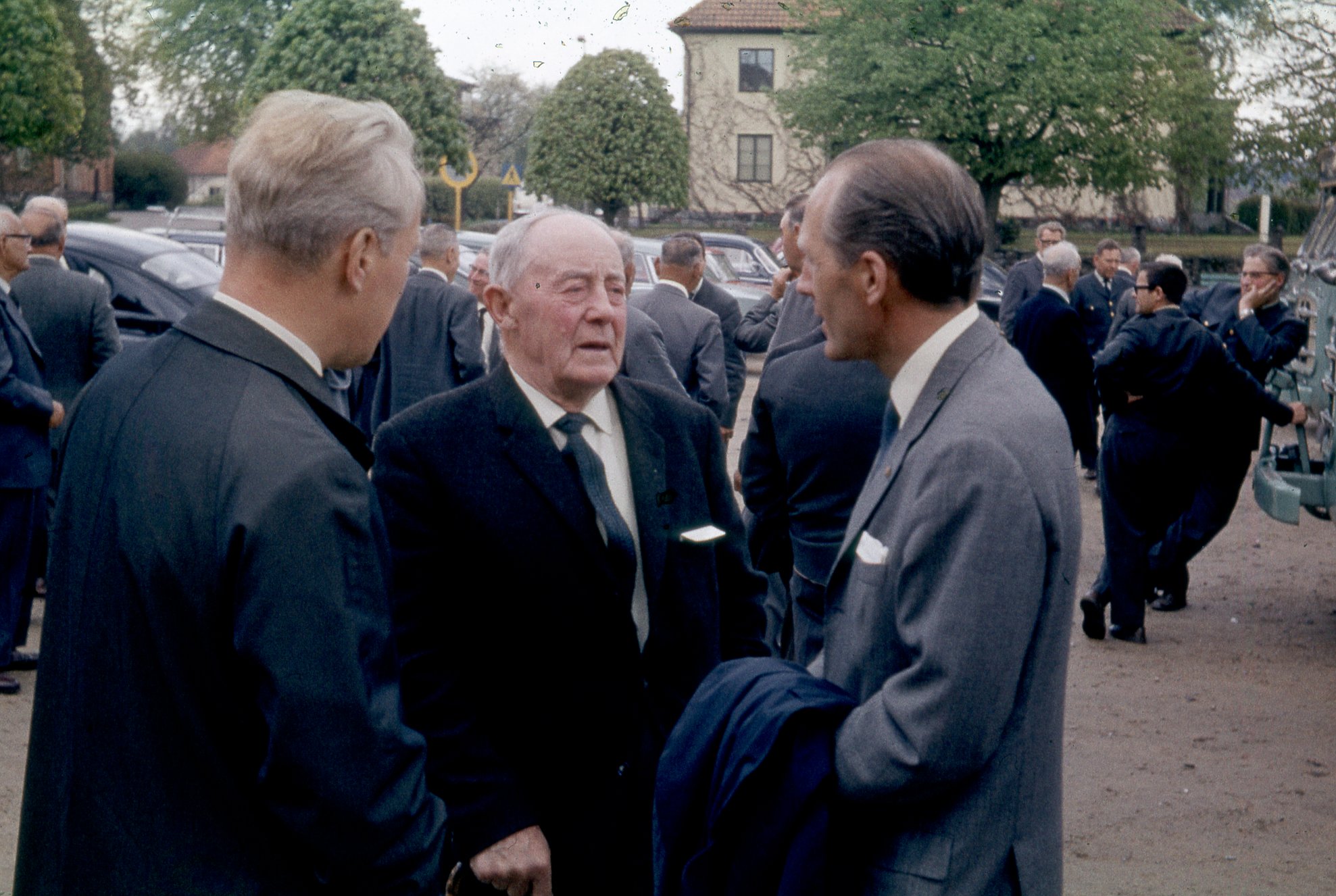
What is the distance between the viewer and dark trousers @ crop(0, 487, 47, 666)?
7039 mm

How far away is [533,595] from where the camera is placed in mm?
2826

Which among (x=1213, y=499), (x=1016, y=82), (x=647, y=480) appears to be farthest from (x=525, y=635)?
(x=1016, y=82)

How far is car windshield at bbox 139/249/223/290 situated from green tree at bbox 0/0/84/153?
3577 centimetres

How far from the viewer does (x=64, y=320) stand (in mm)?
7852

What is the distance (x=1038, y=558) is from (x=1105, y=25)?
37.3 m

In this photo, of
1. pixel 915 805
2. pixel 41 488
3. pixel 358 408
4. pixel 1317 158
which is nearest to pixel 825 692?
pixel 915 805

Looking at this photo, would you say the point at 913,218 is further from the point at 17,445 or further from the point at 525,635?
the point at 17,445

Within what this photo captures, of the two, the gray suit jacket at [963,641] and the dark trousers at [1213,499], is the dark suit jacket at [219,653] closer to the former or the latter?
the gray suit jacket at [963,641]

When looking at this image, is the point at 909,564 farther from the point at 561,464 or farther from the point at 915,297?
the point at 561,464

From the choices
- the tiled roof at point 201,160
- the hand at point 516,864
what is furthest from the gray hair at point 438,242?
the tiled roof at point 201,160

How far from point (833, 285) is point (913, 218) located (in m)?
0.18

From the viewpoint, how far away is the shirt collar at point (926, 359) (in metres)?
2.32

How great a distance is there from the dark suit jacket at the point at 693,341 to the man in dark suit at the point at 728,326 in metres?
1.23

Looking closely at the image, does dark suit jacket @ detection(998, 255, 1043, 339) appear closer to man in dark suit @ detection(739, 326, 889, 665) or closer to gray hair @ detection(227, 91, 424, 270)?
man in dark suit @ detection(739, 326, 889, 665)
